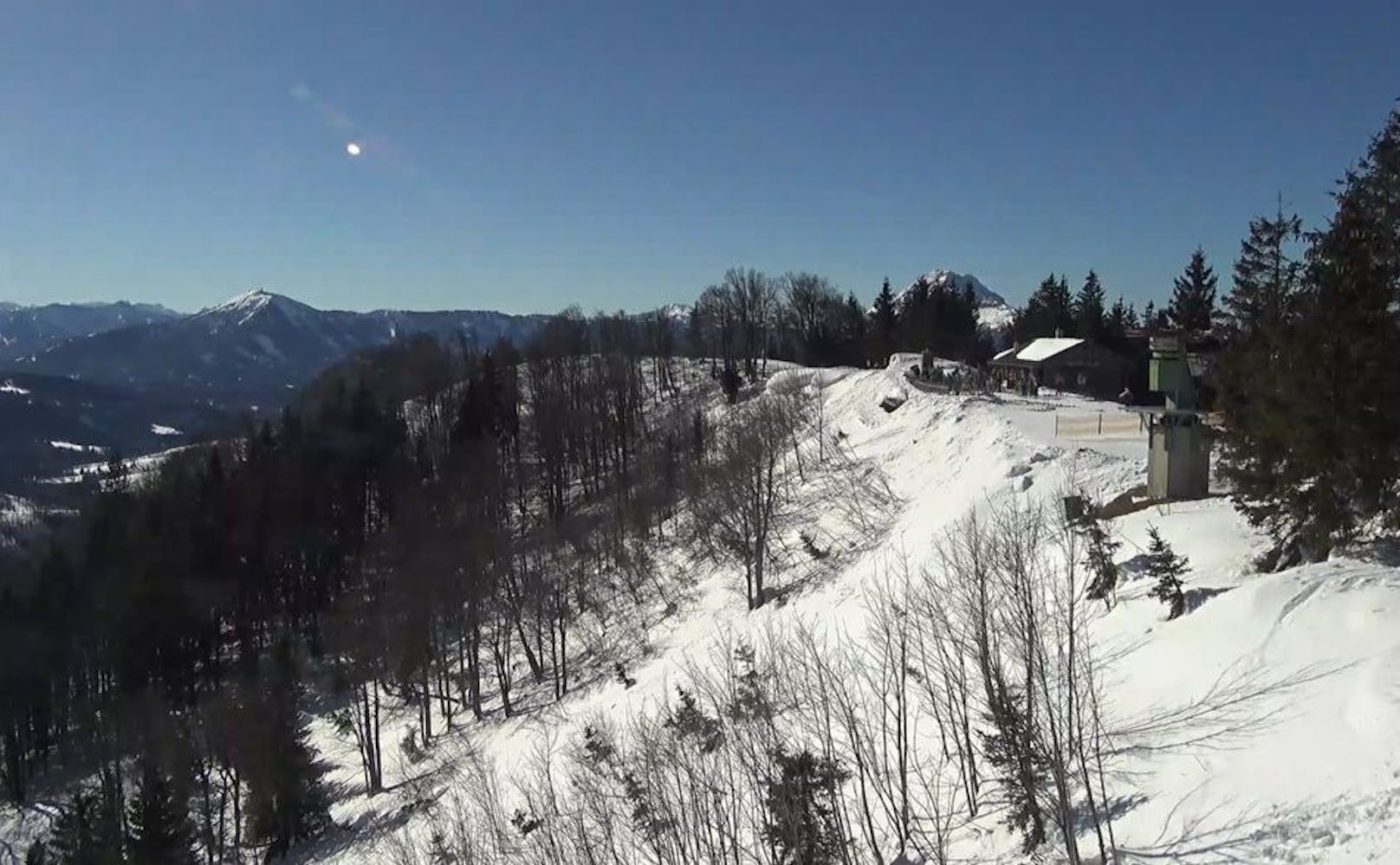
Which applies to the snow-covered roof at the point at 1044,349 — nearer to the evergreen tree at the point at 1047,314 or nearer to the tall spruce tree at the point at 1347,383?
the evergreen tree at the point at 1047,314

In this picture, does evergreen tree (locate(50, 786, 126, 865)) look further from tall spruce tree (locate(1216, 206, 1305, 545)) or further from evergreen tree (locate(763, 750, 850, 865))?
tall spruce tree (locate(1216, 206, 1305, 545))

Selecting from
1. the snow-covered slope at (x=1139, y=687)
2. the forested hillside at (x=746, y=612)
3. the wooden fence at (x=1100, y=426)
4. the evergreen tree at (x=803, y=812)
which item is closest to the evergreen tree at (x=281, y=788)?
the forested hillside at (x=746, y=612)

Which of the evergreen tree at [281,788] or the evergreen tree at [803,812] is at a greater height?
the evergreen tree at [803,812]

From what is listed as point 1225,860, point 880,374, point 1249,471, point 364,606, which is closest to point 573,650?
point 364,606

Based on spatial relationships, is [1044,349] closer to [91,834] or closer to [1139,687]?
[1139,687]

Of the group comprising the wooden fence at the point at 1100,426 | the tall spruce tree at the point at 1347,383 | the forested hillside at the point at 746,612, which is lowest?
the forested hillside at the point at 746,612

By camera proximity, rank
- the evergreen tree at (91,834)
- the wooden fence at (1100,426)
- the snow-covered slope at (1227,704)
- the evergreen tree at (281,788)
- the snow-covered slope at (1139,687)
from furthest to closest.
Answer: the wooden fence at (1100,426), the evergreen tree at (281,788), the evergreen tree at (91,834), the snow-covered slope at (1139,687), the snow-covered slope at (1227,704)

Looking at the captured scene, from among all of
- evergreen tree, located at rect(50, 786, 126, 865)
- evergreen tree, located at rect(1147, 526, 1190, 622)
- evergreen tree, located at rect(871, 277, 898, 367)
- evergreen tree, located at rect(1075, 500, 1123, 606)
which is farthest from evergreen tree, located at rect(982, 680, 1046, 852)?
evergreen tree, located at rect(871, 277, 898, 367)
